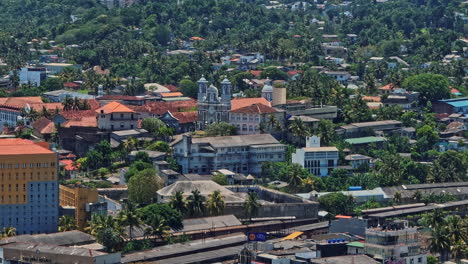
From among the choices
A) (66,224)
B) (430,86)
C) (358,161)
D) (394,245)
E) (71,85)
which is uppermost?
(430,86)

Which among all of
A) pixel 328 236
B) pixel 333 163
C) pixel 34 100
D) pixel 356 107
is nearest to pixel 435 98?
pixel 356 107

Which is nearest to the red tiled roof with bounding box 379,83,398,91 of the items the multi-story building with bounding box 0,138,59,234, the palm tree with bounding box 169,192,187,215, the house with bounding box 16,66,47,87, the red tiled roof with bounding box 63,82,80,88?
the red tiled roof with bounding box 63,82,80,88

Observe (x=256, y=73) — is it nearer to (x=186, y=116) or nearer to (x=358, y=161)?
(x=186, y=116)

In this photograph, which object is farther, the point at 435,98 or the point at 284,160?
the point at 435,98

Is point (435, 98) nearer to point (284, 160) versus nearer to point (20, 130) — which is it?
point (284, 160)

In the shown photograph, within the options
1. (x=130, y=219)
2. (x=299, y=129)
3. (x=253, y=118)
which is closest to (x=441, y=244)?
(x=130, y=219)

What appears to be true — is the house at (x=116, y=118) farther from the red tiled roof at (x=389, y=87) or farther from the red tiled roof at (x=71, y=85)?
the red tiled roof at (x=389, y=87)

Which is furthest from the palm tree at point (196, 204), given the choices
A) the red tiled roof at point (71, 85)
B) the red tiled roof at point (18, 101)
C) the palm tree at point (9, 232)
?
the red tiled roof at point (71, 85)
